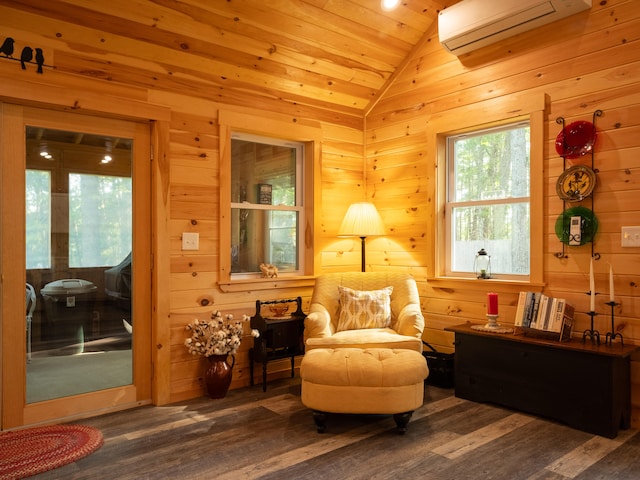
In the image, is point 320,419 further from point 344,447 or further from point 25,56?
point 25,56

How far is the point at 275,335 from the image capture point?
144 inches

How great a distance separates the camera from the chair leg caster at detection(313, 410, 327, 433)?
2.79m

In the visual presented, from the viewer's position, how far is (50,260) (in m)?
3.00

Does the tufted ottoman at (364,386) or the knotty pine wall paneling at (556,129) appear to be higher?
the knotty pine wall paneling at (556,129)

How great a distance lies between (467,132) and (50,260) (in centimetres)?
322

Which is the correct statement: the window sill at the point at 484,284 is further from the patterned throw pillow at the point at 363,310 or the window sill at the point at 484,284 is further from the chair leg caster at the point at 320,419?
the chair leg caster at the point at 320,419

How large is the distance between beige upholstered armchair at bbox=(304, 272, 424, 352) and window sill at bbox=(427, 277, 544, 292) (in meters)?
0.23

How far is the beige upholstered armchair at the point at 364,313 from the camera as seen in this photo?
3258 millimetres

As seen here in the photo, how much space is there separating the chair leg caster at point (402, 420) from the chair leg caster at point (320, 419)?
414mm

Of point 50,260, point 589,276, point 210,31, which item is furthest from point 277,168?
point 589,276

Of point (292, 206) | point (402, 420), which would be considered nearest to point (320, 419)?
point (402, 420)

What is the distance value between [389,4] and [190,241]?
2294mm

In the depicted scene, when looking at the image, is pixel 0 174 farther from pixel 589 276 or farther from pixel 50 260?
pixel 589 276

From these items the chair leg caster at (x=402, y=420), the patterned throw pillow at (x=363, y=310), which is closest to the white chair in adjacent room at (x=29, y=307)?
the patterned throw pillow at (x=363, y=310)
